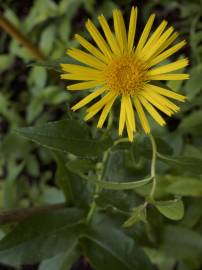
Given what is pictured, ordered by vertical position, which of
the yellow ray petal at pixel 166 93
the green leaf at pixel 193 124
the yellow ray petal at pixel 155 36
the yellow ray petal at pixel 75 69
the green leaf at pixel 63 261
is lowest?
the green leaf at pixel 63 261

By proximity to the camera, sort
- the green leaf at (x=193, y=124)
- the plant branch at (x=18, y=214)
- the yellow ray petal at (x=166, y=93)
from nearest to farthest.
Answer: the yellow ray petal at (x=166, y=93)
the plant branch at (x=18, y=214)
the green leaf at (x=193, y=124)

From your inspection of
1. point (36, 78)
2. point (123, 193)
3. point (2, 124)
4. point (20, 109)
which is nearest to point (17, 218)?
point (123, 193)

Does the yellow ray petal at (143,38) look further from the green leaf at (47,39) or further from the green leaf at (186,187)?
the green leaf at (47,39)

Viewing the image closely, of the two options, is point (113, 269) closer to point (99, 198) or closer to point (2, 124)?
point (99, 198)

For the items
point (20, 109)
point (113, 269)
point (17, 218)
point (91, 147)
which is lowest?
point (113, 269)

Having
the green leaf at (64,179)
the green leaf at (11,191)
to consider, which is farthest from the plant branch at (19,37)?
the green leaf at (64,179)

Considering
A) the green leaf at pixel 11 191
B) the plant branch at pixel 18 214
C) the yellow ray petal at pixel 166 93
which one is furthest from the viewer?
the green leaf at pixel 11 191
